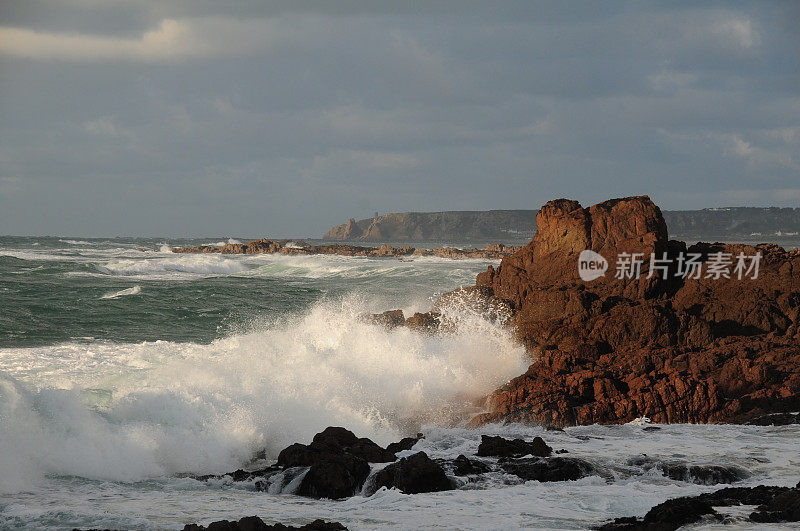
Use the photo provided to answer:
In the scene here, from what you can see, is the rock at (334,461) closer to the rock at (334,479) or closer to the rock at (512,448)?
the rock at (334,479)

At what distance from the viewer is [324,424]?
1156cm

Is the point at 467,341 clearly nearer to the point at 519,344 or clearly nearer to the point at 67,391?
the point at 519,344

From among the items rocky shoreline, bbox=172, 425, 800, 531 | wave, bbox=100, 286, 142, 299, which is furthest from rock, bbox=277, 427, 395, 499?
wave, bbox=100, 286, 142, 299

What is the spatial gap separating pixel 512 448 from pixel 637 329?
222 inches

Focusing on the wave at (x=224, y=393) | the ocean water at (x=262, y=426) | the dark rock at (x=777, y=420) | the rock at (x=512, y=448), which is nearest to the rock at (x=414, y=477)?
the ocean water at (x=262, y=426)

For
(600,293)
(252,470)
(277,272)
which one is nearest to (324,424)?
(252,470)

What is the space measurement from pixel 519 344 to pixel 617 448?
5290 mm

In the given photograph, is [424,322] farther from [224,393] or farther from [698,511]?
[698,511]

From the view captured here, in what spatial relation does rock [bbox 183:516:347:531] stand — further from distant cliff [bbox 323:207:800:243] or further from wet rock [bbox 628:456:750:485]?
distant cliff [bbox 323:207:800:243]

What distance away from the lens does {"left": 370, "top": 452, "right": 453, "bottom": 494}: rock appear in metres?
7.87

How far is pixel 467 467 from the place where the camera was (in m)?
8.44

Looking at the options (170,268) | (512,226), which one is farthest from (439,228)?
(170,268)

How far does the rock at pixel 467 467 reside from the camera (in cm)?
837

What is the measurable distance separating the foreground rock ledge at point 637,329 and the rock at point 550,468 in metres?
2.62
